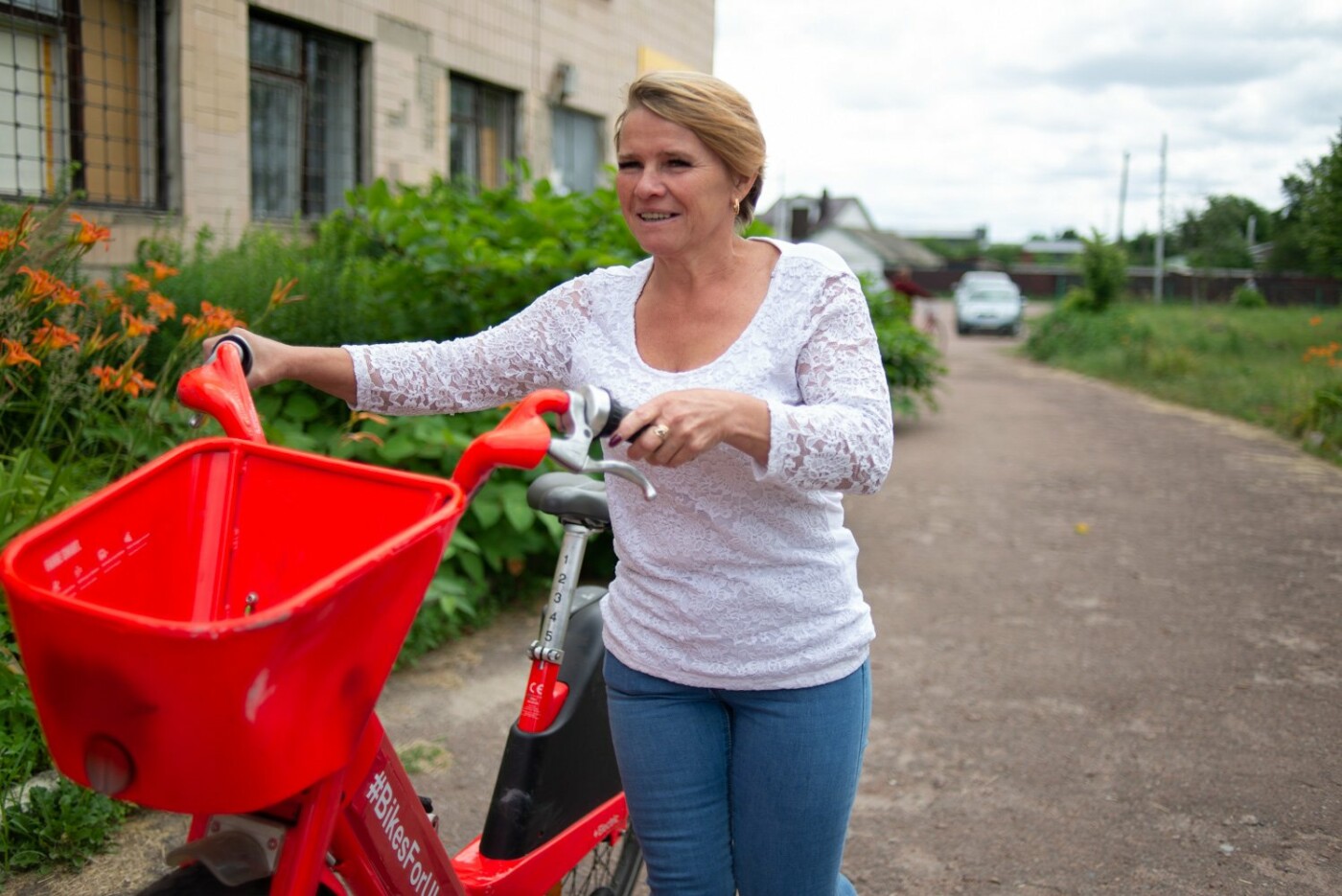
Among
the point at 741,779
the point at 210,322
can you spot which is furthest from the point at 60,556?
the point at 210,322

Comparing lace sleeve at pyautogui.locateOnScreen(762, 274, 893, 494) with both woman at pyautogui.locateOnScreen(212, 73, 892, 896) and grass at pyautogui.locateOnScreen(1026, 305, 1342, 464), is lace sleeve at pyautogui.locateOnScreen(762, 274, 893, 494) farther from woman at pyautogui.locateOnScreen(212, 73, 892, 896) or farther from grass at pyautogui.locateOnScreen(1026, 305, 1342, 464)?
grass at pyautogui.locateOnScreen(1026, 305, 1342, 464)

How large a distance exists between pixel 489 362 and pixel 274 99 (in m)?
6.81

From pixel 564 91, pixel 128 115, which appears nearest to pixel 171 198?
pixel 128 115

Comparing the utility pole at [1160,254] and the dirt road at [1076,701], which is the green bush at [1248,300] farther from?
the dirt road at [1076,701]

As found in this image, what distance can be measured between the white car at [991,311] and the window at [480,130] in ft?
77.2

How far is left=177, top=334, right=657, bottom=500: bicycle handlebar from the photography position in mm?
1499

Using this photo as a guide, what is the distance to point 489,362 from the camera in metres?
2.16

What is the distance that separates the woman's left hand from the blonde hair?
0.55m

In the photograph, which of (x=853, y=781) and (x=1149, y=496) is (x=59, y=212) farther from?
(x=1149, y=496)

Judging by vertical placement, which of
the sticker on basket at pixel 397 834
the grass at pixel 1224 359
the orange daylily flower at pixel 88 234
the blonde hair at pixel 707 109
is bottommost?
the sticker on basket at pixel 397 834

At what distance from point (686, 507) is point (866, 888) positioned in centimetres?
185

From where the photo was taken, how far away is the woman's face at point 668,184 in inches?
77.5

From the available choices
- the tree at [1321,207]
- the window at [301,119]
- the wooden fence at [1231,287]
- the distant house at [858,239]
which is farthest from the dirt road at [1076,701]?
the distant house at [858,239]

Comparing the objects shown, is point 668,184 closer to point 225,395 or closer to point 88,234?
point 225,395
